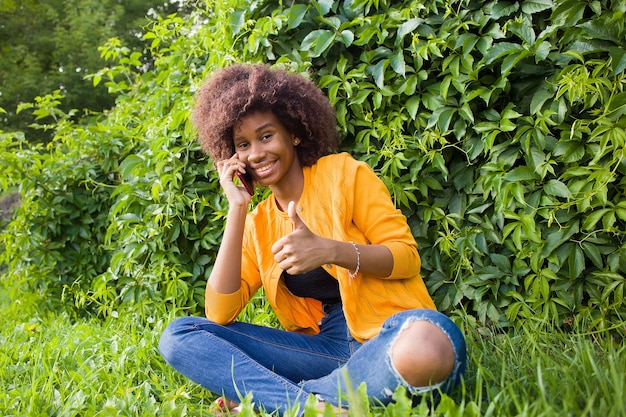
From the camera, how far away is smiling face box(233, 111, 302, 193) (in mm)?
2047

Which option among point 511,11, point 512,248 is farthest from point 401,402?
point 511,11

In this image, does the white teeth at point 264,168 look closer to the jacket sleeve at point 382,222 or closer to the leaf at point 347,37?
the jacket sleeve at point 382,222

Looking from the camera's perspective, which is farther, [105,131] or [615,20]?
[105,131]

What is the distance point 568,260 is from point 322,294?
0.91m

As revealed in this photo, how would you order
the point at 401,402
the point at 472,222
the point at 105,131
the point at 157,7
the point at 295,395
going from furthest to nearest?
the point at 157,7 → the point at 105,131 → the point at 472,222 → the point at 295,395 → the point at 401,402

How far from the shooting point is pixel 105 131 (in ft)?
11.2

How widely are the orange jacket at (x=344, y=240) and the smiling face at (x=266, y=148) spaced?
0.10 m

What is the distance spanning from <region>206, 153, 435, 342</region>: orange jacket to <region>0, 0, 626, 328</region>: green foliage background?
35 centimetres

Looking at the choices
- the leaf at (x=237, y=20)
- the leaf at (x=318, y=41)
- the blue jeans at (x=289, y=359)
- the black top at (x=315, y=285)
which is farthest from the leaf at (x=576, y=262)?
the leaf at (x=237, y=20)

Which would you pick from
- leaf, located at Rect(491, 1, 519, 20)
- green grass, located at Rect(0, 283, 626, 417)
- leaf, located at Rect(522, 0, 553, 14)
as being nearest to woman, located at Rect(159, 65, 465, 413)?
green grass, located at Rect(0, 283, 626, 417)

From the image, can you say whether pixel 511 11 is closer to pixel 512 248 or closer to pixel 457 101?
pixel 457 101

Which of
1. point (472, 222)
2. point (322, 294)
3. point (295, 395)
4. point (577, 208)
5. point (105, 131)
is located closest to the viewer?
point (295, 395)

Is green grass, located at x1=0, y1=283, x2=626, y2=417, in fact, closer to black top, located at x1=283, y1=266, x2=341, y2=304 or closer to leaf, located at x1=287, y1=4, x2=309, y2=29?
black top, located at x1=283, y1=266, x2=341, y2=304

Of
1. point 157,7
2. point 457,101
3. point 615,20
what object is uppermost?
point 157,7
